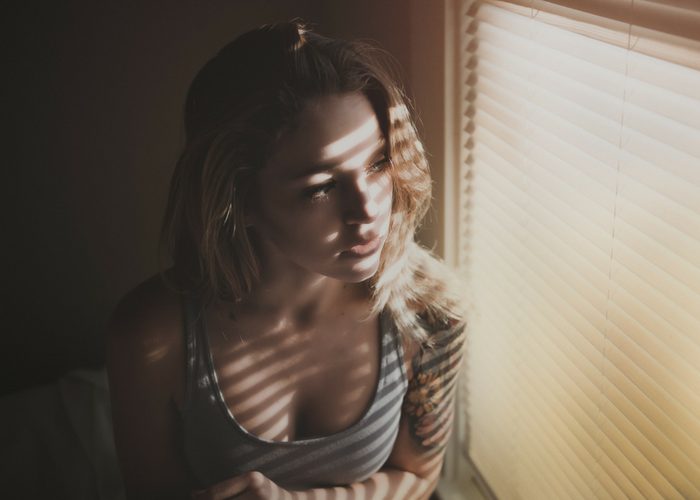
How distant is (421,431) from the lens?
1.40m

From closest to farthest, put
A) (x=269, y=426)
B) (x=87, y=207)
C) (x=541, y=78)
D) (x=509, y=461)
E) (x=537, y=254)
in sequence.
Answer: (x=541, y=78), (x=537, y=254), (x=269, y=426), (x=509, y=461), (x=87, y=207)

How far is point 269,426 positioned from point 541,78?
76 centimetres

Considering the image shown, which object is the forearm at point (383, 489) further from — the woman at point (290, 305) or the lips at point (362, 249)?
the lips at point (362, 249)

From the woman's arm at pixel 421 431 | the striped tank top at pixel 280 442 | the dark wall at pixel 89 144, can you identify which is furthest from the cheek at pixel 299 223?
the dark wall at pixel 89 144

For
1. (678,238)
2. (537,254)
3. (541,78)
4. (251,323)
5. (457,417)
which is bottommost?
(457,417)

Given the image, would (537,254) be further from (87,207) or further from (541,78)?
(87,207)

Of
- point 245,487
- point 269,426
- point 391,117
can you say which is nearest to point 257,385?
point 269,426

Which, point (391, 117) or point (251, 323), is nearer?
point (391, 117)

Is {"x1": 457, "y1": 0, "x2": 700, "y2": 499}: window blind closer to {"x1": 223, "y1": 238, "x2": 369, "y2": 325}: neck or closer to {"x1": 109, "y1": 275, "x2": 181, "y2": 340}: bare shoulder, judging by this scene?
{"x1": 223, "y1": 238, "x2": 369, "y2": 325}: neck

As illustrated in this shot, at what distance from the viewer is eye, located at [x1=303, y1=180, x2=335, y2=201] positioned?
1060 millimetres

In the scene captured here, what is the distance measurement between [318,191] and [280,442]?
47cm

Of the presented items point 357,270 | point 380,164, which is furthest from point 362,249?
point 380,164

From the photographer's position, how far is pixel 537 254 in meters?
1.18

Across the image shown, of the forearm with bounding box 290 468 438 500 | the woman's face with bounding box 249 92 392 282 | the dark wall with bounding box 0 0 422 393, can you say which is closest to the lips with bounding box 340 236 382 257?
the woman's face with bounding box 249 92 392 282
